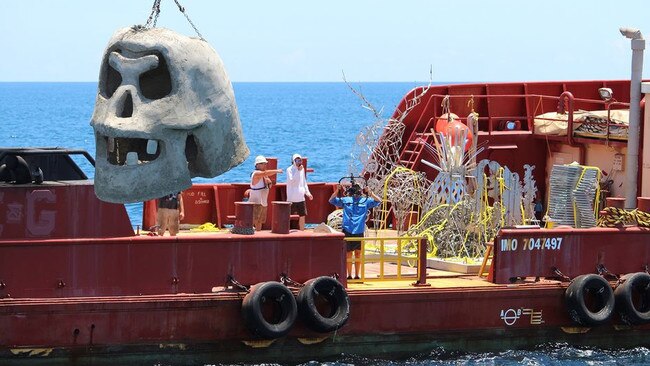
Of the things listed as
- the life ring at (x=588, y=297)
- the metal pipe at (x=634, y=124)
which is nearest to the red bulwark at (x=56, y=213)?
the life ring at (x=588, y=297)

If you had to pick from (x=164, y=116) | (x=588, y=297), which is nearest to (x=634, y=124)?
(x=588, y=297)

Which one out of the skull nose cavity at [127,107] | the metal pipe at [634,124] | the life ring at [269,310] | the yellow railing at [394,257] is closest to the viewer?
the skull nose cavity at [127,107]

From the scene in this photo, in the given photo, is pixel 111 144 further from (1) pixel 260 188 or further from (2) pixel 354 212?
(1) pixel 260 188

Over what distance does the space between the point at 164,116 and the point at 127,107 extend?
0.43 m

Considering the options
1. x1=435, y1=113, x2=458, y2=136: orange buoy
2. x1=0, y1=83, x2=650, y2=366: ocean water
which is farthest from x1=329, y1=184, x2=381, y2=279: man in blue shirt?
x1=435, y1=113, x2=458, y2=136: orange buoy

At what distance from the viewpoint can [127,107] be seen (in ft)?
33.5

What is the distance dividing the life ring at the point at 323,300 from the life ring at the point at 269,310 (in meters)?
0.13

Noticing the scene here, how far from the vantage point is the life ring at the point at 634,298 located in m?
16.6

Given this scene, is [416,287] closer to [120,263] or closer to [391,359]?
[391,359]

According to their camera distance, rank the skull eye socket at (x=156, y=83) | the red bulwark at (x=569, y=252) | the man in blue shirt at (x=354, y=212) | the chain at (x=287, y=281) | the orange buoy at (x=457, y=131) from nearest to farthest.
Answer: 1. the skull eye socket at (x=156, y=83)
2. the chain at (x=287, y=281)
3. the man in blue shirt at (x=354, y=212)
4. the red bulwark at (x=569, y=252)
5. the orange buoy at (x=457, y=131)

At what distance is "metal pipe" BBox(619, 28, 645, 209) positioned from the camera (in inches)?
699

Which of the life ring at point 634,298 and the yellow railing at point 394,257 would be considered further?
the life ring at point 634,298

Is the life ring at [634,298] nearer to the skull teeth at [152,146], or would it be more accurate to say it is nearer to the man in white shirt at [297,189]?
the man in white shirt at [297,189]

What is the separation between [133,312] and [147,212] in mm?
3094
